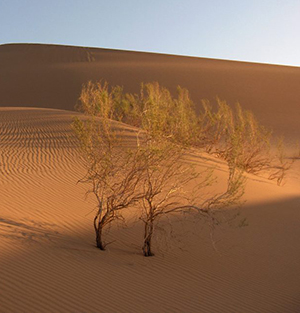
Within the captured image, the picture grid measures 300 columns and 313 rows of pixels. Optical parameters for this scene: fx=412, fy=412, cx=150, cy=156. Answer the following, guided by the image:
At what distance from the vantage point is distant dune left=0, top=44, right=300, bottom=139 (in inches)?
1459

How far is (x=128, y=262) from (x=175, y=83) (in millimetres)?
38353

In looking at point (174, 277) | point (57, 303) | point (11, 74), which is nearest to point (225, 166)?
point (174, 277)

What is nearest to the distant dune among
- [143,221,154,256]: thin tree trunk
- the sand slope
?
the sand slope

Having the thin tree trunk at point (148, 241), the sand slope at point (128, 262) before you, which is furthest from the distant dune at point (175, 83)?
the thin tree trunk at point (148, 241)

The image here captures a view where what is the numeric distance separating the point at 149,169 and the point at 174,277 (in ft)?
5.83

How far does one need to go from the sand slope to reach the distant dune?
22.6 metres

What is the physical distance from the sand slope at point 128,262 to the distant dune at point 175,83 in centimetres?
2262

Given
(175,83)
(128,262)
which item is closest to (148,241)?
(128,262)

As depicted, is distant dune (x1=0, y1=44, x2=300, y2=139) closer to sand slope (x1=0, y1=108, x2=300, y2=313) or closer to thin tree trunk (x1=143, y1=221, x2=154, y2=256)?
sand slope (x1=0, y1=108, x2=300, y2=313)

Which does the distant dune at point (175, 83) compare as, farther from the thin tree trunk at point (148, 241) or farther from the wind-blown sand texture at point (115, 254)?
the thin tree trunk at point (148, 241)

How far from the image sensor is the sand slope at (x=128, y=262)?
4922mm

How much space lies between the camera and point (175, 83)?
143 ft

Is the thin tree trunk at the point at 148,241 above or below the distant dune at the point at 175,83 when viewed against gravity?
below

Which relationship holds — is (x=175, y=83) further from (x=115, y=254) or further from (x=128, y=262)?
(x=128, y=262)
